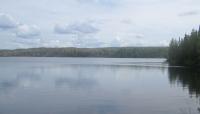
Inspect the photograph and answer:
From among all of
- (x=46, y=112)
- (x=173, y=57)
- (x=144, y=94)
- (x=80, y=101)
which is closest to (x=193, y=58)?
(x=173, y=57)

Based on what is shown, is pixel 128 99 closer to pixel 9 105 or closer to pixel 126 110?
pixel 126 110

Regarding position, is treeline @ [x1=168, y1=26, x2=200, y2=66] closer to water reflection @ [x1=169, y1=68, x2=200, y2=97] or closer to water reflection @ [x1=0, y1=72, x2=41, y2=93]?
water reflection @ [x1=169, y1=68, x2=200, y2=97]

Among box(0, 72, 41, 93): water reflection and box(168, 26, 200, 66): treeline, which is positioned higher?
box(168, 26, 200, 66): treeline

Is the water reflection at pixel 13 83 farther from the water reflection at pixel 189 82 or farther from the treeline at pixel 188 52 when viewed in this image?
the treeline at pixel 188 52

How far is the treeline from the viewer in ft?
336

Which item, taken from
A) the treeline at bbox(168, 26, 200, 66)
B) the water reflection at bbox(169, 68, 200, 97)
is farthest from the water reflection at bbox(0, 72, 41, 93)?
the treeline at bbox(168, 26, 200, 66)

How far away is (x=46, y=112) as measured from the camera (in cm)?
2975

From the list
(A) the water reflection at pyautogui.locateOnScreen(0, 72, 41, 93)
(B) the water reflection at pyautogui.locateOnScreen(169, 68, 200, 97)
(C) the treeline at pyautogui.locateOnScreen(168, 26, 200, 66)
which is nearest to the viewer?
(B) the water reflection at pyautogui.locateOnScreen(169, 68, 200, 97)

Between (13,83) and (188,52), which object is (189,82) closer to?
(13,83)

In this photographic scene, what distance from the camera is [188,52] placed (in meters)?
106

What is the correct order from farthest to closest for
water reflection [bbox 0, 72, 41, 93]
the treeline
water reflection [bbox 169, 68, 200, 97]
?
the treeline
water reflection [bbox 0, 72, 41, 93]
water reflection [bbox 169, 68, 200, 97]

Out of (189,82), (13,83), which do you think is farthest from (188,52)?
(13,83)

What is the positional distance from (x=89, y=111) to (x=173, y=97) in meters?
14.2

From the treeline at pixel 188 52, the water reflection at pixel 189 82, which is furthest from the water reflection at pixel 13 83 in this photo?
the treeline at pixel 188 52
